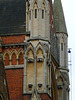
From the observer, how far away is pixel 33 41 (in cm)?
3762

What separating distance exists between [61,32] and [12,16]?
671 centimetres

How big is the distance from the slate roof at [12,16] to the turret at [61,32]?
5.82 meters

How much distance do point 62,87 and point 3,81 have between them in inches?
482

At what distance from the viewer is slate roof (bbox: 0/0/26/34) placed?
39156 millimetres

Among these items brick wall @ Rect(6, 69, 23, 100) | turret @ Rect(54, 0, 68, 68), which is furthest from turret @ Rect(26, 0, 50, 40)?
turret @ Rect(54, 0, 68, 68)

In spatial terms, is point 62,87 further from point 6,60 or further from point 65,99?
point 6,60

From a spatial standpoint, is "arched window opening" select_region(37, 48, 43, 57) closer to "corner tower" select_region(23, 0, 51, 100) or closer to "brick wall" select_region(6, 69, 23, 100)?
"corner tower" select_region(23, 0, 51, 100)

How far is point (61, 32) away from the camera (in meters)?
45.6

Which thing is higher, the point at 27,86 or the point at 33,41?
the point at 33,41

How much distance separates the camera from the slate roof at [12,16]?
39156 millimetres

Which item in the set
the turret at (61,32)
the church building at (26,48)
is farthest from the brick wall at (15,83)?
the turret at (61,32)

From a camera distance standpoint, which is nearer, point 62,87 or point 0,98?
point 0,98

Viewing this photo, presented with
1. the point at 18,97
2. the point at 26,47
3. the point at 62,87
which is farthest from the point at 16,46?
the point at 62,87

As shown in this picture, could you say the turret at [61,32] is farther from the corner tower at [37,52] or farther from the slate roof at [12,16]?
the corner tower at [37,52]
